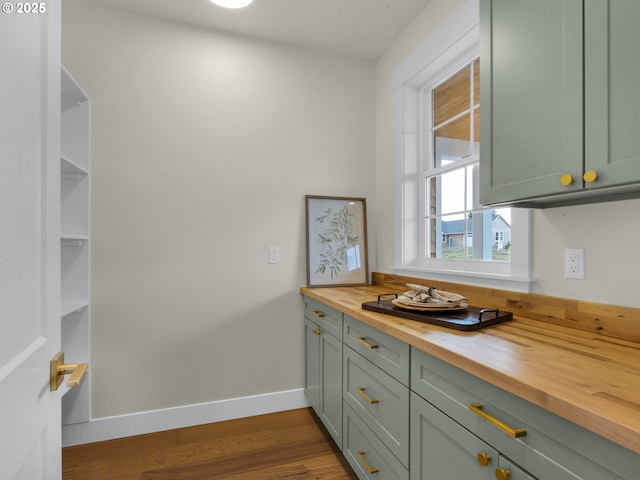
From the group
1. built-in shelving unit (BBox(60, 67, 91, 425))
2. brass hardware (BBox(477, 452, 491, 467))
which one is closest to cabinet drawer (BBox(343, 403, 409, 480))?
brass hardware (BBox(477, 452, 491, 467))

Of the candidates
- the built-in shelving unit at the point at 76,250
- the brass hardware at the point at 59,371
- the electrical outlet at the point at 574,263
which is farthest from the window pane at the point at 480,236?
the built-in shelving unit at the point at 76,250

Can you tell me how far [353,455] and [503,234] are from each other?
135 cm

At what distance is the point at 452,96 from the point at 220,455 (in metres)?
2.57

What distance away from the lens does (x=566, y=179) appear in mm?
1015

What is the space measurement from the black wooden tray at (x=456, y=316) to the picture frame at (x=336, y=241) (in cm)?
95

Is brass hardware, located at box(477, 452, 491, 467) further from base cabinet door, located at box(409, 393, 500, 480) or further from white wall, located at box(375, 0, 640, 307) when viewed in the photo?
white wall, located at box(375, 0, 640, 307)

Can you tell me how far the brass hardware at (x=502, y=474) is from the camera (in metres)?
0.84

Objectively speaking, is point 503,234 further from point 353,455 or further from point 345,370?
point 353,455

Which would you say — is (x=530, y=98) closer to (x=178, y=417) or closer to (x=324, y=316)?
(x=324, y=316)

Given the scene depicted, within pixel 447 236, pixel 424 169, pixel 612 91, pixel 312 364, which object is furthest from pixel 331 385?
pixel 612 91

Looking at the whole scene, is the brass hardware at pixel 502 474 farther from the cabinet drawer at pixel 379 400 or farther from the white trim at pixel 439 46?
the white trim at pixel 439 46

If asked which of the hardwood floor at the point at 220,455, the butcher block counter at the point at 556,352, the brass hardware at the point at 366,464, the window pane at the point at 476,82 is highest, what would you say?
the window pane at the point at 476,82

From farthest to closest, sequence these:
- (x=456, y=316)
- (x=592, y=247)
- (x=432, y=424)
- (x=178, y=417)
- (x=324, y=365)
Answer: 1. (x=178, y=417)
2. (x=324, y=365)
3. (x=456, y=316)
4. (x=592, y=247)
5. (x=432, y=424)

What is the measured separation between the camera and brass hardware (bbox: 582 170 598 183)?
95cm
